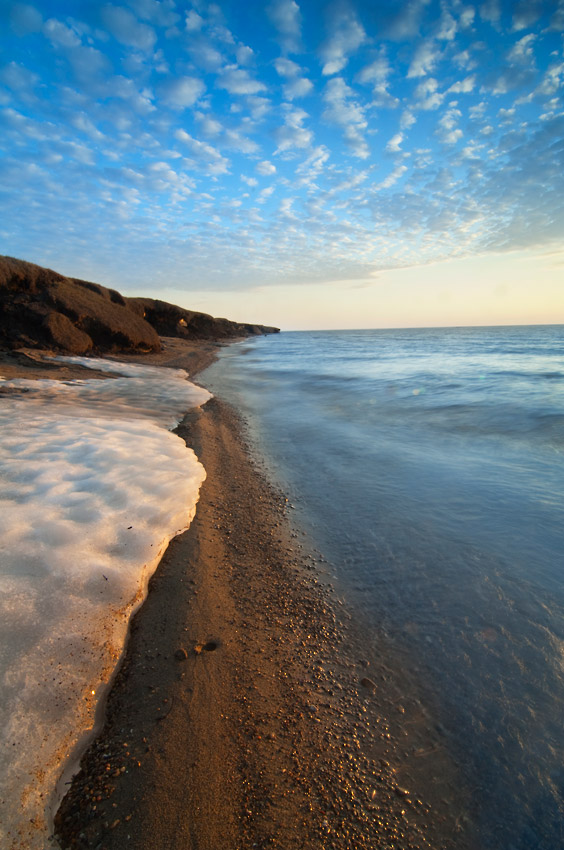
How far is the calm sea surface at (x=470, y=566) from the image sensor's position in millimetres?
1701

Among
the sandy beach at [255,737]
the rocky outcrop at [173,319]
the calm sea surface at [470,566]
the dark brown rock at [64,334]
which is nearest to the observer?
the sandy beach at [255,737]

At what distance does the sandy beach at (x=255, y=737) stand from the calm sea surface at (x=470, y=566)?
0.21m

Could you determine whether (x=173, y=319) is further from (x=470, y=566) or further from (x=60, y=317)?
(x=470, y=566)

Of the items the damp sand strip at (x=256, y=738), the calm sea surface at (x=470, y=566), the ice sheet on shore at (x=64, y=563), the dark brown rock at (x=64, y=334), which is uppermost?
the dark brown rock at (x=64, y=334)

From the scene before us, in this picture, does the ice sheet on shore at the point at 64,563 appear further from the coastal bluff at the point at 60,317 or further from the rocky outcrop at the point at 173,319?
the rocky outcrop at the point at 173,319

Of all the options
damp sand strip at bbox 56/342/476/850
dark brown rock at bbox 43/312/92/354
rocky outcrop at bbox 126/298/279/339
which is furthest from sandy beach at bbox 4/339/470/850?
rocky outcrop at bbox 126/298/279/339

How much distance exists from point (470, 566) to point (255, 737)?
7.40 ft

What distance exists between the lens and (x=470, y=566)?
3.12 metres

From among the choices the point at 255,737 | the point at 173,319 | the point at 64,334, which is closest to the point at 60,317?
the point at 64,334

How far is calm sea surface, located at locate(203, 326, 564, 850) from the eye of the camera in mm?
1701

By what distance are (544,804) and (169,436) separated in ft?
17.8

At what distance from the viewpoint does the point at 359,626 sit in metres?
2.49

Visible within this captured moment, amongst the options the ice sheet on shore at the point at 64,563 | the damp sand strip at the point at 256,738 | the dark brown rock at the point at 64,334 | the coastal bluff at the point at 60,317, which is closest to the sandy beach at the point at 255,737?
the damp sand strip at the point at 256,738

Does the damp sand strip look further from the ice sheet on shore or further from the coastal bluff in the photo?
the coastal bluff
